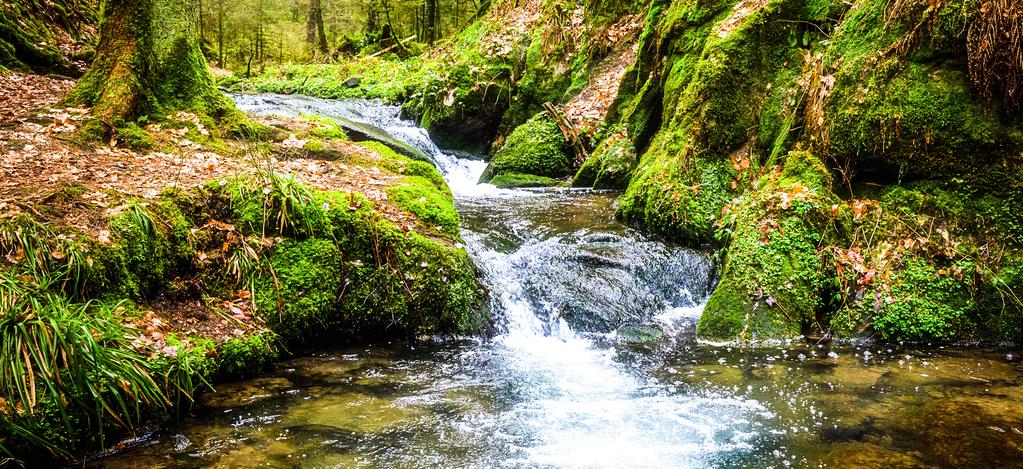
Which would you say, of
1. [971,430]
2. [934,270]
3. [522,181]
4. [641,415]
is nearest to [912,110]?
[934,270]

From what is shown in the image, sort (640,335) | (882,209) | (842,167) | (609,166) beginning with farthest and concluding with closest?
1. (609,166)
2. (842,167)
3. (882,209)
4. (640,335)

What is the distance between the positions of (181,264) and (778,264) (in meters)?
5.70

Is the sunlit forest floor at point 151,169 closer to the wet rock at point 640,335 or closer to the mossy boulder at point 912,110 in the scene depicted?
the wet rock at point 640,335

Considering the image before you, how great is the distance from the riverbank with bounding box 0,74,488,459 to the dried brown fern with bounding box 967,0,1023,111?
17.5ft

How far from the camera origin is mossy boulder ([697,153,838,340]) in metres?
5.89

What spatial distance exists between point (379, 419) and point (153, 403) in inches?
57.4

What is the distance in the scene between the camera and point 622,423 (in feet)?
13.9

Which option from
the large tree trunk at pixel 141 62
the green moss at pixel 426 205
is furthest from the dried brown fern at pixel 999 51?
the large tree trunk at pixel 141 62

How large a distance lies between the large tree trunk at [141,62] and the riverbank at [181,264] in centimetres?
25

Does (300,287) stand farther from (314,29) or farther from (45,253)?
(314,29)

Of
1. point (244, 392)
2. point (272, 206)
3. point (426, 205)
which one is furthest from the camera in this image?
point (426, 205)

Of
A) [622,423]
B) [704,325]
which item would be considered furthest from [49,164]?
[704,325]

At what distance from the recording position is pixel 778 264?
614 centimetres

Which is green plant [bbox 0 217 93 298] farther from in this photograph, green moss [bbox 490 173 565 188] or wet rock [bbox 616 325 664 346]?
green moss [bbox 490 173 565 188]
